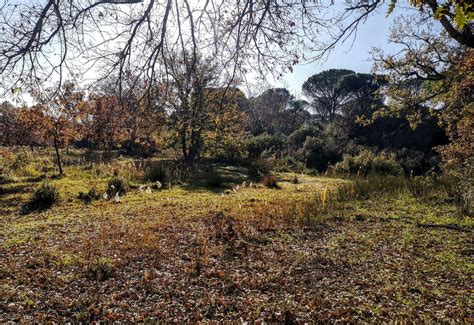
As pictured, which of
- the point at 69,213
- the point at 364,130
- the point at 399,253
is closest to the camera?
the point at 399,253

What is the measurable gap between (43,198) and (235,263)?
5433mm

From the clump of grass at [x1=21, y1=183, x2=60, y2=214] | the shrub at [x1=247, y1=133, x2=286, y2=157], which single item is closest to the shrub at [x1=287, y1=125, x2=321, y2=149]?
the shrub at [x1=247, y1=133, x2=286, y2=157]

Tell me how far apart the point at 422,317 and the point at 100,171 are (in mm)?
12016

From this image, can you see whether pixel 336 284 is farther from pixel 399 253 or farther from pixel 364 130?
pixel 364 130

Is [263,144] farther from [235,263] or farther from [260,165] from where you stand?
[235,263]

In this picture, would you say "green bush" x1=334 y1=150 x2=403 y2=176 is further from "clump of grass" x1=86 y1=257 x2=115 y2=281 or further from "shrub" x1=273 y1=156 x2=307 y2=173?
"clump of grass" x1=86 y1=257 x2=115 y2=281

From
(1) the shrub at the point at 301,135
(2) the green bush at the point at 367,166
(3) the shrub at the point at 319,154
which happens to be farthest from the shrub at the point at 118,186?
(1) the shrub at the point at 301,135

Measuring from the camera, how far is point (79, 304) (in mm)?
3516

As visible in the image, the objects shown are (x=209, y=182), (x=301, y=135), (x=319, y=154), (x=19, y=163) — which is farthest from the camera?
(x=301, y=135)

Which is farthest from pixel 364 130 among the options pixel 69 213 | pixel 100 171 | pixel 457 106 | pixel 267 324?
pixel 267 324

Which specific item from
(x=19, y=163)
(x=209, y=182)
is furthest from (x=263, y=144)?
(x=19, y=163)

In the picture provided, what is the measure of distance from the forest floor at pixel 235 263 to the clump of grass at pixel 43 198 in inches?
10.1

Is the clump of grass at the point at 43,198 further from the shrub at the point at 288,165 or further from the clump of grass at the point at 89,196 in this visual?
the shrub at the point at 288,165

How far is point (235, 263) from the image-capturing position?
15.7ft
